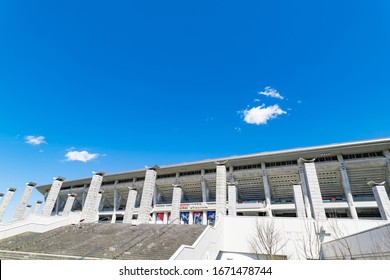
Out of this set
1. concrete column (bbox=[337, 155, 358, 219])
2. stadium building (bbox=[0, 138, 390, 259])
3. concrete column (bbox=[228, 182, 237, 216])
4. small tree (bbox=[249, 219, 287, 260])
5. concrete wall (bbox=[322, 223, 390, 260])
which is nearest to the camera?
concrete wall (bbox=[322, 223, 390, 260])

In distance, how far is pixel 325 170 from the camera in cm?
3369

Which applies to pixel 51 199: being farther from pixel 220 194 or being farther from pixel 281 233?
pixel 281 233

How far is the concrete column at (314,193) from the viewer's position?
47.3 feet

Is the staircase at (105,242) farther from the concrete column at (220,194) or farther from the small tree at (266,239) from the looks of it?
the small tree at (266,239)

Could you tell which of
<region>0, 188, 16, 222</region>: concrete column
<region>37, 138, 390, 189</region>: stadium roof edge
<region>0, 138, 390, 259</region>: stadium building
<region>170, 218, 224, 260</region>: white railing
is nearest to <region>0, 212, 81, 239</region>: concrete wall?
<region>0, 138, 390, 259</region>: stadium building

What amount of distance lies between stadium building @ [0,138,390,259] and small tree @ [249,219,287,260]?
0.12m

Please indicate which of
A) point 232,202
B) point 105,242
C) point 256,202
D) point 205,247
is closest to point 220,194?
point 232,202

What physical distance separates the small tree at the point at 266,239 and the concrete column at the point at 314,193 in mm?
2852

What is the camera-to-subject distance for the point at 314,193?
51.5ft

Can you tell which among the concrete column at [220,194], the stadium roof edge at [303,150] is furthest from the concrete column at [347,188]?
the concrete column at [220,194]

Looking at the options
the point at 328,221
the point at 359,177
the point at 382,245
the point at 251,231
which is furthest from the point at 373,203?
the point at 382,245

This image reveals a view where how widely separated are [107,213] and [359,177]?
161ft

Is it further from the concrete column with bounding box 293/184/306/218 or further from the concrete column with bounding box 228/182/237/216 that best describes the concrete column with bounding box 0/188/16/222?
the concrete column with bounding box 293/184/306/218

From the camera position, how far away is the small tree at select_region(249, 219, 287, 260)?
14.1 meters
